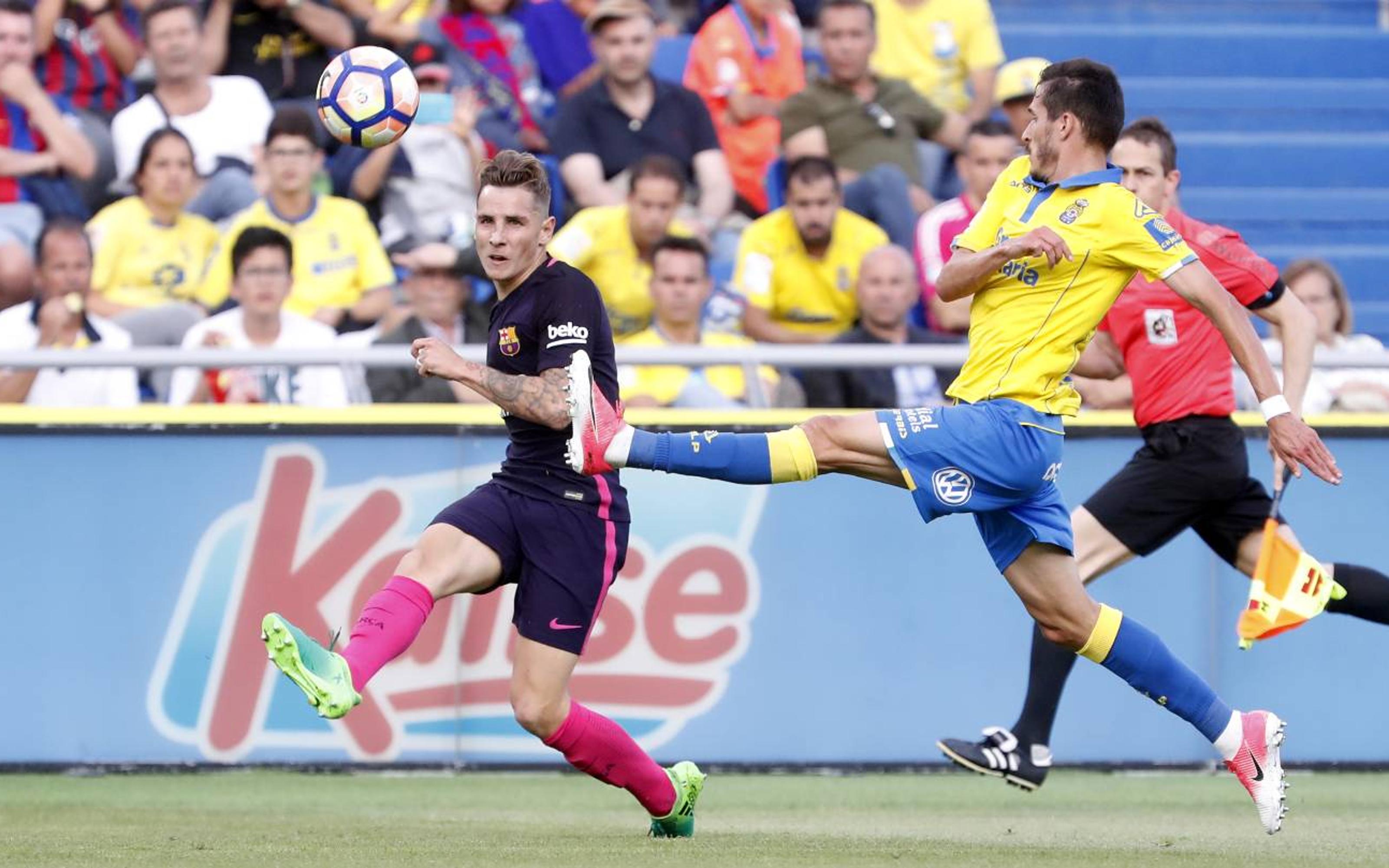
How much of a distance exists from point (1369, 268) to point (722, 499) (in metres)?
6.59

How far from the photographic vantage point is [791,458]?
617cm

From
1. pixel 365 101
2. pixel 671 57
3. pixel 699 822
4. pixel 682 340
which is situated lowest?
pixel 699 822

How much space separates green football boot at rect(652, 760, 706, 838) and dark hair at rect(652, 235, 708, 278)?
4.25m

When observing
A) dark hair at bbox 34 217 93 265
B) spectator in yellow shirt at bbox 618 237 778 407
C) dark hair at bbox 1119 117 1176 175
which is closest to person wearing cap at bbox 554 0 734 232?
spectator in yellow shirt at bbox 618 237 778 407

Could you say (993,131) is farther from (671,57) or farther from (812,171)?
(671,57)

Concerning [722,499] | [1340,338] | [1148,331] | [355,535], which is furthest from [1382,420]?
[355,535]

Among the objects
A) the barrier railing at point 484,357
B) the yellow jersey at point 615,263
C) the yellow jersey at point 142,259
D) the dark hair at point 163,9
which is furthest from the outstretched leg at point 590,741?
the dark hair at point 163,9

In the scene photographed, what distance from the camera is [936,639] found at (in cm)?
944

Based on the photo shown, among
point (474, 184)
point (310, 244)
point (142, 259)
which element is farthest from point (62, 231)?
point (474, 184)

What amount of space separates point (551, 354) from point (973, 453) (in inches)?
51.8

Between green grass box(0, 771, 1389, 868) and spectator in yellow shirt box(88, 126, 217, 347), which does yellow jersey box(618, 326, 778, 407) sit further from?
spectator in yellow shirt box(88, 126, 217, 347)

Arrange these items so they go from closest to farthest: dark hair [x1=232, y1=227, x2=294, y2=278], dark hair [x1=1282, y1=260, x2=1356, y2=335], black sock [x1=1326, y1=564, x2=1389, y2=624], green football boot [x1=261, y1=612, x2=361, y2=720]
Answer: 1. green football boot [x1=261, y1=612, x2=361, y2=720]
2. black sock [x1=1326, y1=564, x2=1389, y2=624]
3. dark hair [x1=232, y1=227, x2=294, y2=278]
4. dark hair [x1=1282, y1=260, x2=1356, y2=335]

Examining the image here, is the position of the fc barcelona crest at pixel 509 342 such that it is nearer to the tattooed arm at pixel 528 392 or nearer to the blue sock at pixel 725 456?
the tattooed arm at pixel 528 392

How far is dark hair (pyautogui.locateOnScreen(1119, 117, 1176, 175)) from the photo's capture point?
309 inches
